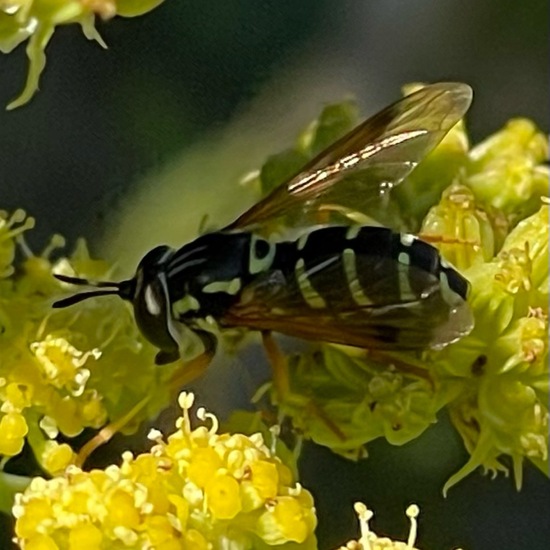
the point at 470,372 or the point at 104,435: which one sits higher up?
the point at 104,435

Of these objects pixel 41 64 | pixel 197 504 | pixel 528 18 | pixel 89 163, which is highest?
pixel 41 64

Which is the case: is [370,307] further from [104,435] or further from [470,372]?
[104,435]

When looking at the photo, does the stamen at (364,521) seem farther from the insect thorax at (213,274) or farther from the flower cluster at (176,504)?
the insect thorax at (213,274)

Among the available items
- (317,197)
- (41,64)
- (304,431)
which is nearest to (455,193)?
(317,197)

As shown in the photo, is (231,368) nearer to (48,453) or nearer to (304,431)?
(304,431)

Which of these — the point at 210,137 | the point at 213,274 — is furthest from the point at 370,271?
the point at 210,137

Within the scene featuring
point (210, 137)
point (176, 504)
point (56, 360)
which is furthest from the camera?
point (210, 137)
